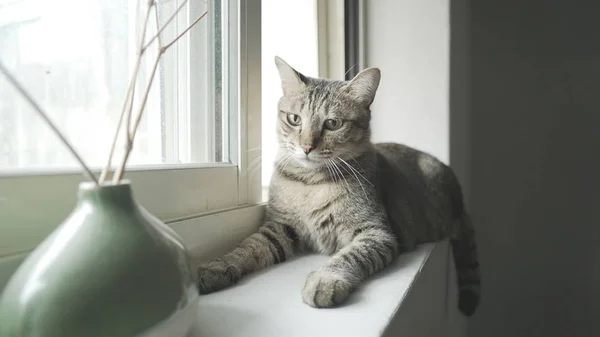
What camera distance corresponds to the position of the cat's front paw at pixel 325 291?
0.66 m

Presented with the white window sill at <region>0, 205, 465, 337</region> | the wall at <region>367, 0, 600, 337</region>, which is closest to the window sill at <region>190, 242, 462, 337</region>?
the white window sill at <region>0, 205, 465, 337</region>

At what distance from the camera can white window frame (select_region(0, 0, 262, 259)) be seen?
1.83 feet

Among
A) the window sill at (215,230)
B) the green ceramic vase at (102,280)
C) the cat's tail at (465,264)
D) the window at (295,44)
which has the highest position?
the window at (295,44)

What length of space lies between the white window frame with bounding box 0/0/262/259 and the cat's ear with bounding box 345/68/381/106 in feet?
0.86

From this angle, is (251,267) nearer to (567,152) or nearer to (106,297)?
(106,297)

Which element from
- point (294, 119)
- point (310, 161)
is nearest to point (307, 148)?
point (310, 161)

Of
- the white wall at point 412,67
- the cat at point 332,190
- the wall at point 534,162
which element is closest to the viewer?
the cat at point 332,190

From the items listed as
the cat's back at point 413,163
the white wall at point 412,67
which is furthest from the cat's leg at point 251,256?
the white wall at point 412,67

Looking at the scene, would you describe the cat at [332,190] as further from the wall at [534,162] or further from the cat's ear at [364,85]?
the wall at [534,162]

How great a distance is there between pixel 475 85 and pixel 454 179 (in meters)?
0.86

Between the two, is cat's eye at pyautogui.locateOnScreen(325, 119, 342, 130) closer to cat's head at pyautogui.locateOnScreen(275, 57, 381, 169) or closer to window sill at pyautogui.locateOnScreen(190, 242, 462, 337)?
cat's head at pyautogui.locateOnScreen(275, 57, 381, 169)

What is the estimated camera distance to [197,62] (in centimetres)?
101

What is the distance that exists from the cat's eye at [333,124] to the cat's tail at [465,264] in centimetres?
75

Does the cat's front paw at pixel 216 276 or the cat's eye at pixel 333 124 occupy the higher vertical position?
the cat's eye at pixel 333 124
